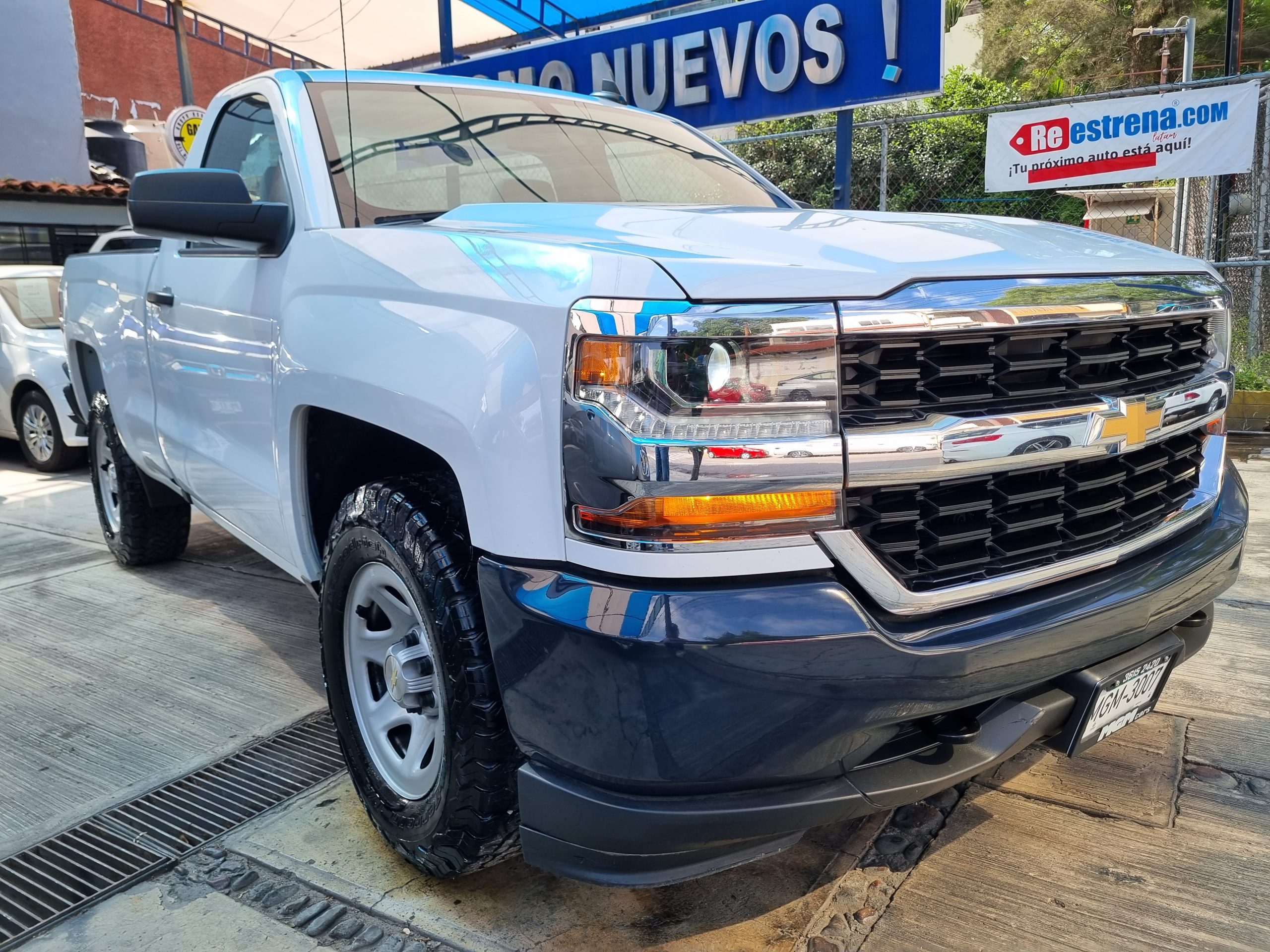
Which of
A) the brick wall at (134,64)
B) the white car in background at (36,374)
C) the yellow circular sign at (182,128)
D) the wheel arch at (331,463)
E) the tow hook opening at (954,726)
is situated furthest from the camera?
the brick wall at (134,64)

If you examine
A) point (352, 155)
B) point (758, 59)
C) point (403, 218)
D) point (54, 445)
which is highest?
point (758, 59)

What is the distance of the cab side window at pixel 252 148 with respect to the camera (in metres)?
2.97

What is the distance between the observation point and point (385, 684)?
2.43m

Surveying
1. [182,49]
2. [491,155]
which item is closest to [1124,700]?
[491,155]

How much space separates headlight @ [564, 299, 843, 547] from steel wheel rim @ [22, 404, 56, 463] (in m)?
7.41

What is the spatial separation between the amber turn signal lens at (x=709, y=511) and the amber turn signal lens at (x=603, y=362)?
19cm

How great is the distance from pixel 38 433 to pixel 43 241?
340 inches

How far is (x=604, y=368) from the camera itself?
1.62 m

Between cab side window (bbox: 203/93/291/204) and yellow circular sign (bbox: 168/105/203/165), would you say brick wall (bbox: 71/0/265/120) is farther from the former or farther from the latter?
cab side window (bbox: 203/93/291/204)

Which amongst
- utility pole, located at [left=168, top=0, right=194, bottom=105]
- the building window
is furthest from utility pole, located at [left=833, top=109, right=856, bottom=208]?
the building window

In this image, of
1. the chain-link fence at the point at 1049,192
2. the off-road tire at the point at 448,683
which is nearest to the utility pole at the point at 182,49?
the chain-link fence at the point at 1049,192

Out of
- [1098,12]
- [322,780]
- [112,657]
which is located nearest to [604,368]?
[322,780]

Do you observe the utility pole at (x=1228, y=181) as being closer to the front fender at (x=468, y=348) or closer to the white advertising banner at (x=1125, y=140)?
the white advertising banner at (x=1125, y=140)

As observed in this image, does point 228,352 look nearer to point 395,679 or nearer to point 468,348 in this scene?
point 395,679
